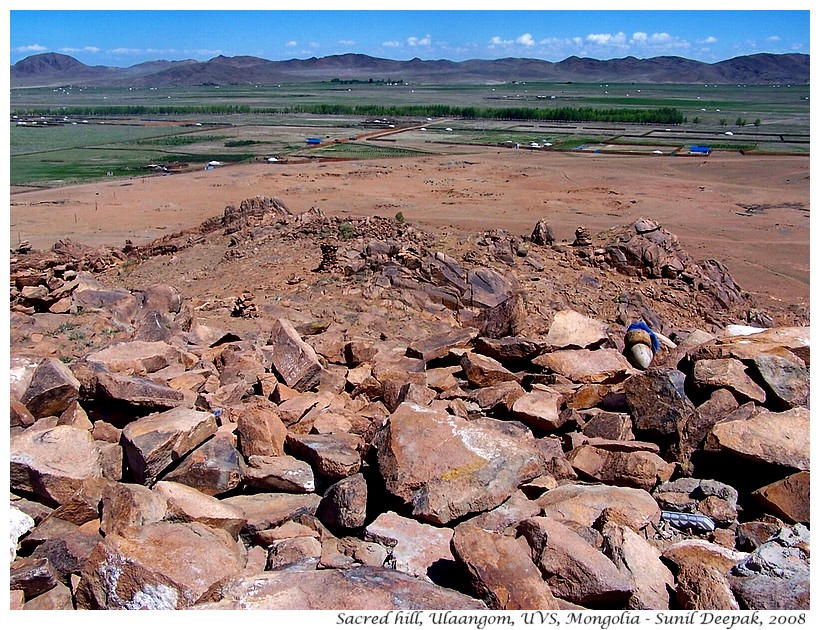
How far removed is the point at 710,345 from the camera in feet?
20.1

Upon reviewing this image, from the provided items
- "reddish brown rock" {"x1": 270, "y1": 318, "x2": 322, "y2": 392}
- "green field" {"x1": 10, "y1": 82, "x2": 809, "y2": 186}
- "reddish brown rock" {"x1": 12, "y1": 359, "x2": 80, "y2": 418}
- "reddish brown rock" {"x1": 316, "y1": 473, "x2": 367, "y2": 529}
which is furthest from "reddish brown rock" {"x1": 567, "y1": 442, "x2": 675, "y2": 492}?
"green field" {"x1": 10, "y1": 82, "x2": 809, "y2": 186}

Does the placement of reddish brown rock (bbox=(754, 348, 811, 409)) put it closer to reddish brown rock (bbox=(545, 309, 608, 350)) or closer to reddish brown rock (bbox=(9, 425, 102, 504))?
reddish brown rock (bbox=(545, 309, 608, 350))

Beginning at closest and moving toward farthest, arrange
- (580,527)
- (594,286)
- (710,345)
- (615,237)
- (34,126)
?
(580,527) → (710,345) → (594,286) → (615,237) → (34,126)

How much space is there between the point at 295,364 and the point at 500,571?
389 cm

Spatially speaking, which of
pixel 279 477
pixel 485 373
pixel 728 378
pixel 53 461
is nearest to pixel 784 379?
pixel 728 378

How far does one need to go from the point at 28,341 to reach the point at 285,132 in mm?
63670

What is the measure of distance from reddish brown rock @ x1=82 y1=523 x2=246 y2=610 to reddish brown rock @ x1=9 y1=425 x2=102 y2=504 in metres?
1.04

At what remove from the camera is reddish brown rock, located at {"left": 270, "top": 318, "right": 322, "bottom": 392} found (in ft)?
22.7

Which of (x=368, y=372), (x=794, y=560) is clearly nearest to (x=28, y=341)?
(x=368, y=372)

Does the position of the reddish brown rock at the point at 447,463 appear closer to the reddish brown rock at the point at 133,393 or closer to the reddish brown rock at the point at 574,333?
the reddish brown rock at the point at 133,393

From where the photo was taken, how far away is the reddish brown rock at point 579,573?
3.54 meters

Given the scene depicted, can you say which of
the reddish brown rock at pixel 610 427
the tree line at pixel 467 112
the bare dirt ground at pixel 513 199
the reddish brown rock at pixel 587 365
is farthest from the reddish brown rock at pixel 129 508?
the tree line at pixel 467 112

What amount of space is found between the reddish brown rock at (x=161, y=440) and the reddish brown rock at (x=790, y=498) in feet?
12.5

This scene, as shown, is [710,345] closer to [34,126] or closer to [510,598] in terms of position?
[510,598]
